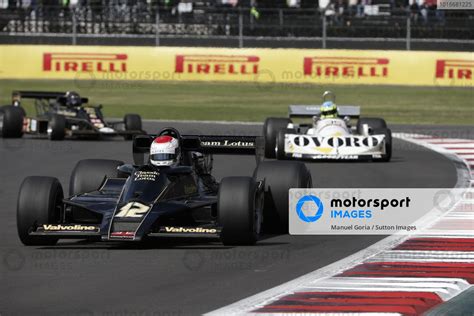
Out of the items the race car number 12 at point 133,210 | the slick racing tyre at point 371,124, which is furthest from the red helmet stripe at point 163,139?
the slick racing tyre at point 371,124

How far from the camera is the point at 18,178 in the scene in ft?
63.1

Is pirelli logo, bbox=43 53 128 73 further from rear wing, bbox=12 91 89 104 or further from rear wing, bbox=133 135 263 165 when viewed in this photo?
rear wing, bbox=133 135 263 165

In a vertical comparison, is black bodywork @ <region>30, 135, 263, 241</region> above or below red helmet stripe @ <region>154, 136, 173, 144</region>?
below

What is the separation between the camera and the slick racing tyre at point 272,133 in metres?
23.3

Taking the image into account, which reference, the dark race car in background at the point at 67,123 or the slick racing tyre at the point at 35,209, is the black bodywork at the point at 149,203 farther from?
the dark race car in background at the point at 67,123

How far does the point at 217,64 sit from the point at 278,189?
28267 millimetres

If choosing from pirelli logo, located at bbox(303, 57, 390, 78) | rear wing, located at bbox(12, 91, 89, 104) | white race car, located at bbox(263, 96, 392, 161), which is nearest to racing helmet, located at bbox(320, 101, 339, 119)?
white race car, located at bbox(263, 96, 392, 161)

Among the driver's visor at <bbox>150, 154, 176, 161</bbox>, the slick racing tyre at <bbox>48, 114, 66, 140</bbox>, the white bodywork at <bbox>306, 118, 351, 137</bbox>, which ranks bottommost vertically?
the slick racing tyre at <bbox>48, 114, 66, 140</bbox>

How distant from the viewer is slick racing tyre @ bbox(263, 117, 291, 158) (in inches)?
919

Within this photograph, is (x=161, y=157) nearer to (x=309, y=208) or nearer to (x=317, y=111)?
(x=309, y=208)

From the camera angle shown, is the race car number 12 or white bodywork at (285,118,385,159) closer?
the race car number 12

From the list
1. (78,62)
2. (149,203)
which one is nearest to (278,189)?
(149,203)

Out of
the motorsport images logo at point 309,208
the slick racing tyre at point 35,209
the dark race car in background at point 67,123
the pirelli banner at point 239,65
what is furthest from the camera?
the pirelli banner at point 239,65

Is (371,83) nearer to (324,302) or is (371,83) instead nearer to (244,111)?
(244,111)
